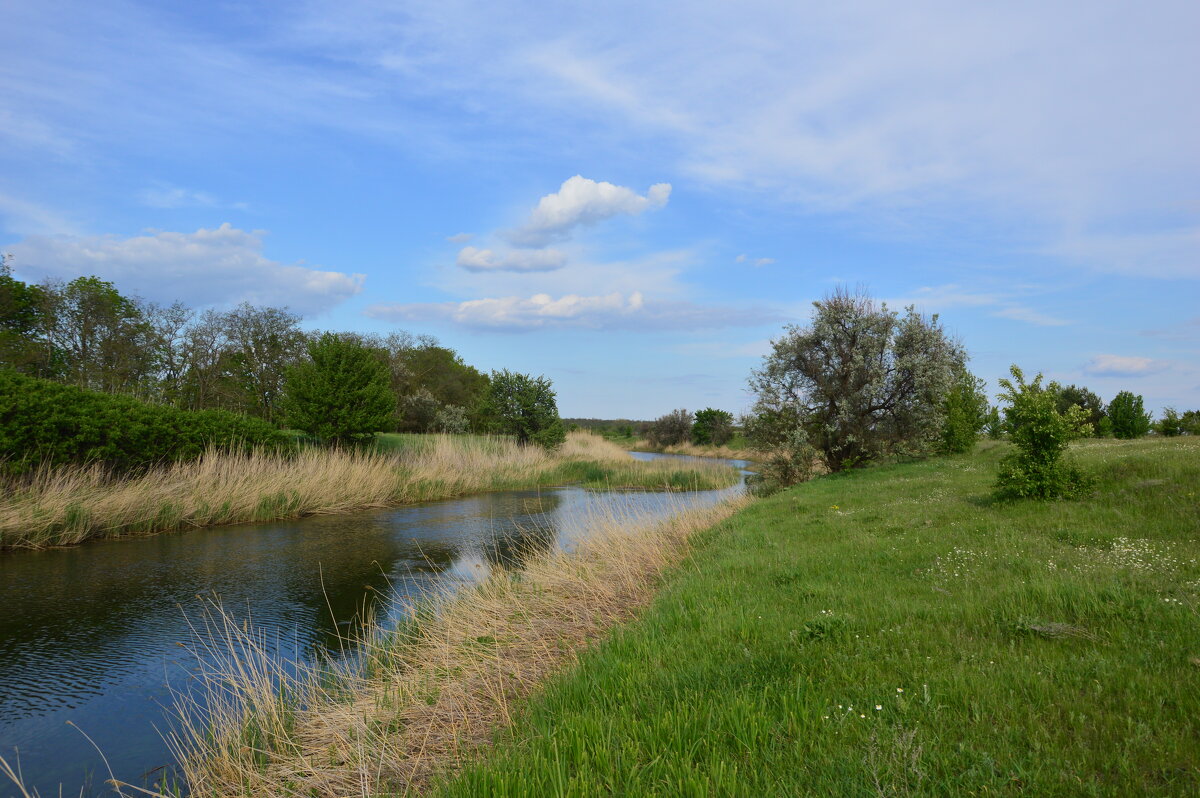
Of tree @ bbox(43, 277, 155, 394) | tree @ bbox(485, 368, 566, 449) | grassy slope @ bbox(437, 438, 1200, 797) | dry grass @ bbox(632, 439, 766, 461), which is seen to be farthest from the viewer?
Answer: dry grass @ bbox(632, 439, 766, 461)

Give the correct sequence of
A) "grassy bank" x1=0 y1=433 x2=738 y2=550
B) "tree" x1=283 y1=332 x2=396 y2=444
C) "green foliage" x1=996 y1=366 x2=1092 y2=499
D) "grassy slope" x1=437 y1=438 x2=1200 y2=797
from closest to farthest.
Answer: "grassy slope" x1=437 y1=438 x2=1200 y2=797 → "green foliage" x1=996 y1=366 x2=1092 y2=499 → "grassy bank" x1=0 y1=433 x2=738 y2=550 → "tree" x1=283 y1=332 x2=396 y2=444

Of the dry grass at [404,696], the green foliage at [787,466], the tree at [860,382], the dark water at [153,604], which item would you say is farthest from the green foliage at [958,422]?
the dry grass at [404,696]

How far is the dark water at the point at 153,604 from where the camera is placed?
5.34m

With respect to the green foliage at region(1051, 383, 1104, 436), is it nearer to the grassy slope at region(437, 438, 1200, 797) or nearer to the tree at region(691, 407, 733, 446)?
the tree at region(691, 407, 733, 446)

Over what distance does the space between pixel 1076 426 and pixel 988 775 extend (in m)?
9.54

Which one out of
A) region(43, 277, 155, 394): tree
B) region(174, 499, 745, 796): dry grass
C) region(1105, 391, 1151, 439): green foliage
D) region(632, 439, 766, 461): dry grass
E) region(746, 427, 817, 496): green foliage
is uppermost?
region(43, 277, 155, 394): tree

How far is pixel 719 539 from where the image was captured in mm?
9055

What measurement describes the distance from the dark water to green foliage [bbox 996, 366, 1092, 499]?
7.28 m

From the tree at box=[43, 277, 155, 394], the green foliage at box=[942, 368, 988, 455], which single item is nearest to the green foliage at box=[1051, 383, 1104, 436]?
the green foliage at box=[942, 368, 988, 455]

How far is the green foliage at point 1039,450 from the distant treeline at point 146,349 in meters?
23.4

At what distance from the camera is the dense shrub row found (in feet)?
42.6

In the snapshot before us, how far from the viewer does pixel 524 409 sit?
31.1 metres

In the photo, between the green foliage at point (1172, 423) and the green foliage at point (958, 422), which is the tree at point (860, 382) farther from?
the green foliage at point (1172, 423)

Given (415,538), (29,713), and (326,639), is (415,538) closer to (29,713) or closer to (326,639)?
(326,639)
